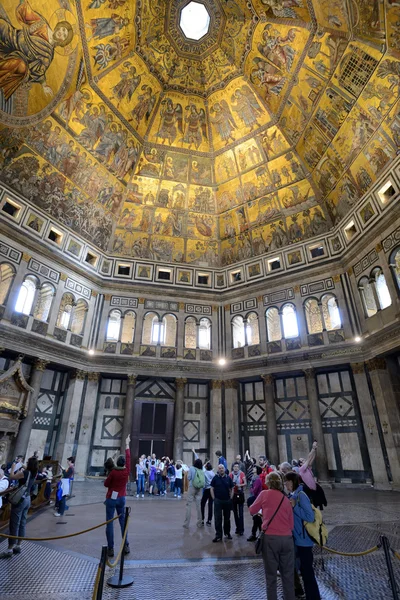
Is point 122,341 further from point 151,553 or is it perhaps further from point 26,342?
point 151,553

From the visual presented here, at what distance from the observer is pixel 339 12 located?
17.8 metres

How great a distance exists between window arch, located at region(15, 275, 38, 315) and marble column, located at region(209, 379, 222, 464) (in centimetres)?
1305

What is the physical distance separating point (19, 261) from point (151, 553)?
17851 mm

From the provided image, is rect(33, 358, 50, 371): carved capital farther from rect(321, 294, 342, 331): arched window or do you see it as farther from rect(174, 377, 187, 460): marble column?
rect(321, 294, 342, 331): arched window

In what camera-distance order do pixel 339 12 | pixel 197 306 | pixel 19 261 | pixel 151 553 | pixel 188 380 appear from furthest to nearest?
pixel 197 306, pixel 188 380, pixel 19 261, pixel 339 12, pixel 151 553

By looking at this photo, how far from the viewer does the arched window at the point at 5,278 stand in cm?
1909

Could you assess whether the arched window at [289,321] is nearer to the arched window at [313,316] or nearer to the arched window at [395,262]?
the arched window at [313,316]

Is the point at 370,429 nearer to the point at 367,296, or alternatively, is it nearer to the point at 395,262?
the point at 367,296

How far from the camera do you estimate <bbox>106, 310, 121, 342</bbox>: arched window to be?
2388cm

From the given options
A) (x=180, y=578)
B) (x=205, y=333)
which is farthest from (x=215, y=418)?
(x=180, y=578)

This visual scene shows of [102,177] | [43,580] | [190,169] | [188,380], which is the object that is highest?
[190,169]

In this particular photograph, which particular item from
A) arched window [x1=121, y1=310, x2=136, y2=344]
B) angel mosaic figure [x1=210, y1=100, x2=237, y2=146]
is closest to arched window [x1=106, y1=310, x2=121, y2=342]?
arched window [x1=121, y1=310, x2=136, y2=344]

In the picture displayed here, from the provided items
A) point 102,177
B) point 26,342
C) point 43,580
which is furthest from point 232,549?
point 102,177

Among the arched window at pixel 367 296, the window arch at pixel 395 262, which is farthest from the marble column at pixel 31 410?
the window arch at pixel 395 262
